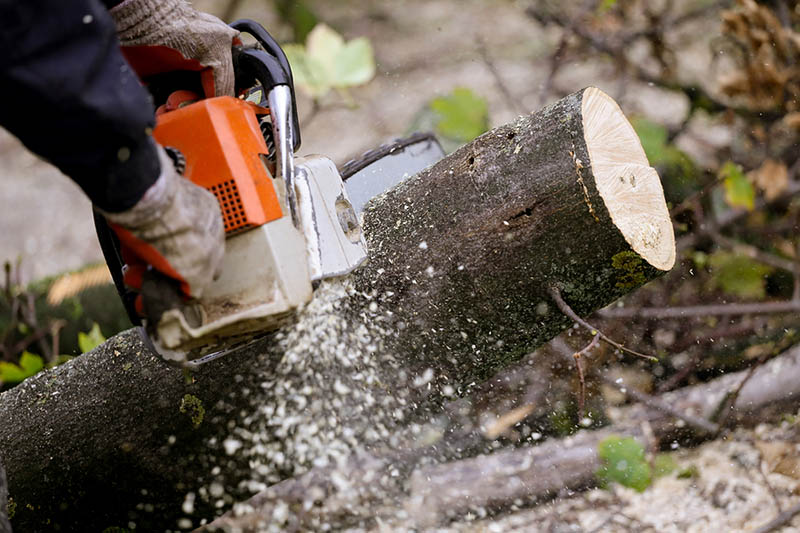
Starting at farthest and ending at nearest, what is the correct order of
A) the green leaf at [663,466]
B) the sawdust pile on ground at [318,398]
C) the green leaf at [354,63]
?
1. the green leaf at [354,63]
2. the green leaf at [663,466]
3. the sawdust pile on ground at [318,398]

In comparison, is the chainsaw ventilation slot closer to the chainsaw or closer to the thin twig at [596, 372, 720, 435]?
the chainsaw

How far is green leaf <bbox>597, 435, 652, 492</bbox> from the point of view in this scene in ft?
6.50

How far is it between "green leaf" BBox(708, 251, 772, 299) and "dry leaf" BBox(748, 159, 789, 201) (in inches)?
12.7

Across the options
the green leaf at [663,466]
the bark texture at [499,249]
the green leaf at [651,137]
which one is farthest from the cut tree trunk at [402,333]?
the green leaf at [651,137]

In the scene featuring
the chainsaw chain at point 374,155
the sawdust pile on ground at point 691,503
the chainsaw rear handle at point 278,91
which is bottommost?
the sawdust pile on ground at point 691,503

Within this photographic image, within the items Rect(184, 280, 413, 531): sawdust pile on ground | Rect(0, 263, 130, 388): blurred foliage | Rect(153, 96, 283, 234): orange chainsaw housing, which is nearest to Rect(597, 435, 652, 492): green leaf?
Rect(184, 280, 413, 531): sawdust pile on ground

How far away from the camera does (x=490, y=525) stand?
213cm

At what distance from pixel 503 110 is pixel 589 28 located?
3.70 feet

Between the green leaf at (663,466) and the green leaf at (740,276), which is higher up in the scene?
the green leaf at (740,276)

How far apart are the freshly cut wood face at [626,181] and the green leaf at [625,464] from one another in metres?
0.70

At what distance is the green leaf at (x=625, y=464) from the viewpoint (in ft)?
6.50

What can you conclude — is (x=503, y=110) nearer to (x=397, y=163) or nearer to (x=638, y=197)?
(x=397, y=163)

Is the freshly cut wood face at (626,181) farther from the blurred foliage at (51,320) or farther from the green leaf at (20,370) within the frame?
the blurred foliage at (51,320)

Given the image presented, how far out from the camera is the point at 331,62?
10.2 ft
